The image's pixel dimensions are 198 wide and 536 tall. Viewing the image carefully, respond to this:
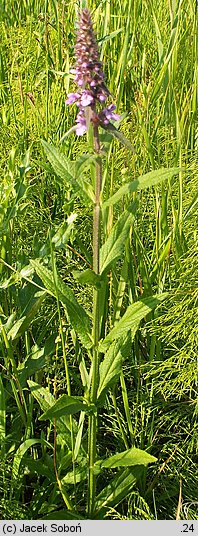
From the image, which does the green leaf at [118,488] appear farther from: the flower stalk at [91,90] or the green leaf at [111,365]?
the flower stalk at [91,90]

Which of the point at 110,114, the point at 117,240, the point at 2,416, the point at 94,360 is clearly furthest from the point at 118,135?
the point at 2,416

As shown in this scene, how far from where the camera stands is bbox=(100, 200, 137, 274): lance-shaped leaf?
828 millimetres

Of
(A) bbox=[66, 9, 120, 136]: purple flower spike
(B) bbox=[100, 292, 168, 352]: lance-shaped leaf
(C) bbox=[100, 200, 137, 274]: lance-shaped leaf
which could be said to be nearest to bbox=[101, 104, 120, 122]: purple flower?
(A) bbox=[66, 9, 120, 136]: purple flower spike

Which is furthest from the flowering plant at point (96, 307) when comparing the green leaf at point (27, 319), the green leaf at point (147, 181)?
the green leaf at point (27, 319)

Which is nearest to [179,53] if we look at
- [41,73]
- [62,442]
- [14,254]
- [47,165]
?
[41,73]

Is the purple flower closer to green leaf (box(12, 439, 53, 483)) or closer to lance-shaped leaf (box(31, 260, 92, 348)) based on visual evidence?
lance-shaped leaf (box(31, 260, 92, 348))

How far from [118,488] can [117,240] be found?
346 mm

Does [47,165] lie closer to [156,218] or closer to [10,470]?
[156,218]

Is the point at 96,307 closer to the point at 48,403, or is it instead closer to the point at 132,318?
the point at 132,318

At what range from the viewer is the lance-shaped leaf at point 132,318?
83 cm

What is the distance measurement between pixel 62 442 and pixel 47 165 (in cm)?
49

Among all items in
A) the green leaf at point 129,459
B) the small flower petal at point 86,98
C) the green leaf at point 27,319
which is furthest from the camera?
the green leaf at point 27,319

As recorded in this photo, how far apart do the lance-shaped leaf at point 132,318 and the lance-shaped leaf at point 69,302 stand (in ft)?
0.09

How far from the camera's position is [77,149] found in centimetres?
132
